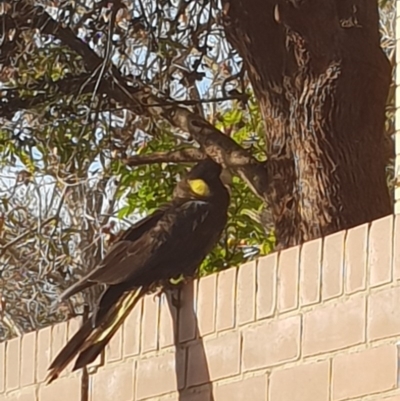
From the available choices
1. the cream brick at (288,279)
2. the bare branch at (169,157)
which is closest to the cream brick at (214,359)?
the cream brick at (288,279)

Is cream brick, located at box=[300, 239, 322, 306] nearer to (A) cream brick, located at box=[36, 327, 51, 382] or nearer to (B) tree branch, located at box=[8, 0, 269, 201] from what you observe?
(A) cream brick, located at box=[36, 327, 51, 382]

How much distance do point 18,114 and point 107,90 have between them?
1.86 feet

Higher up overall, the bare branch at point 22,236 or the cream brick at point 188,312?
the bare branch at point 22,236

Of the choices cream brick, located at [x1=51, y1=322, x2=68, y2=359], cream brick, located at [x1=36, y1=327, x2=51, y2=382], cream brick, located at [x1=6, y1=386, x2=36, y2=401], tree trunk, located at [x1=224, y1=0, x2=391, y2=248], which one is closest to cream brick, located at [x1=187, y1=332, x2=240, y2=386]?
cream brick, located at [x1=51, y1=322, x2=68, y2=359]

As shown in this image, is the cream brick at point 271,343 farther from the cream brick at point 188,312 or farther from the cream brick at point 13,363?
the cream brick at point 13,363

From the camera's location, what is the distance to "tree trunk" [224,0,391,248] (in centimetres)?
578

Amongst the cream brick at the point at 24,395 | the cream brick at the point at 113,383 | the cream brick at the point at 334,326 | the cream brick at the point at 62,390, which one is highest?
the cream brick at the point at 24,395

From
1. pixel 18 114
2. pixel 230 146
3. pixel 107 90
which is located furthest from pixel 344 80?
pixel 18 114

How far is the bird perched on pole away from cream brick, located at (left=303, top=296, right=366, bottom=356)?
0.88m

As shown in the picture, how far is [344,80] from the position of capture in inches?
226

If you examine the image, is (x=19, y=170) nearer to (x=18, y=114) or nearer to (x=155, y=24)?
(x=18, y=114)

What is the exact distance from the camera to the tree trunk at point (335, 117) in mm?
5781

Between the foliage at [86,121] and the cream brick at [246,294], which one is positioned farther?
the foliage at [86,121]

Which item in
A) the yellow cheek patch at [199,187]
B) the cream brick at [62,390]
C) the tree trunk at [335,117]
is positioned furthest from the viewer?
the tree trunk at [335,117]
